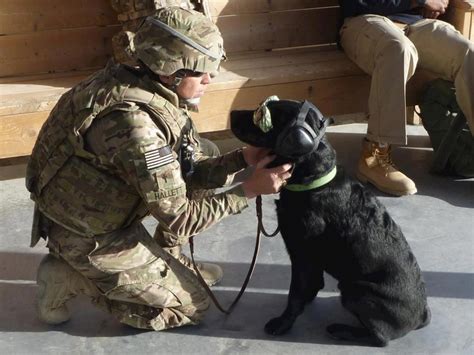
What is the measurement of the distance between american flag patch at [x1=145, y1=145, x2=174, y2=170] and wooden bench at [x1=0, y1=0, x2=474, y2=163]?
5.68 ft

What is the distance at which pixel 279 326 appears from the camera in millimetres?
3166

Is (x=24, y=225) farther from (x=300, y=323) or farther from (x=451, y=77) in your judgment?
(x=451, y=77)

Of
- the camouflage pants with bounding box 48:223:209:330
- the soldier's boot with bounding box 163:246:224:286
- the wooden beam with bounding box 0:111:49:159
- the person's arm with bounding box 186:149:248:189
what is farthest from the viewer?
the wooden beam with bounding box 0:111:49:159

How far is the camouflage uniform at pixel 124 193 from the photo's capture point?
273 cm

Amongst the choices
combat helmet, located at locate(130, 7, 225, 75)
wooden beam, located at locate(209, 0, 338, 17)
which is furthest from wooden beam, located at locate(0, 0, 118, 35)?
combat helmet, located at locate(130, 7, 225, 75)

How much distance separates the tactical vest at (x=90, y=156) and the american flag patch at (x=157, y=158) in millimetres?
138

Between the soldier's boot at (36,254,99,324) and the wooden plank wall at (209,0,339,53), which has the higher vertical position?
the wooden plank wall at (209,0,339,53)

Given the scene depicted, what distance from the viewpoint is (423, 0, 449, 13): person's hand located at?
4.82 metres

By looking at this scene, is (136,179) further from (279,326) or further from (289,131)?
(279,326)

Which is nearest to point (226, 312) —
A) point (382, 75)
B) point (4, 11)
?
point (382, 75)

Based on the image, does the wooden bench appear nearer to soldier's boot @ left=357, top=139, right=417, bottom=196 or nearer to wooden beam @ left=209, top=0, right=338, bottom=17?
wooden beam @ left=209, top=0, right=338, bottom=17

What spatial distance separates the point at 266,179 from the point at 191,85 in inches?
18.4

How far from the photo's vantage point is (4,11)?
4.67m

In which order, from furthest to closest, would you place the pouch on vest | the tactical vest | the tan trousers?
the pouch on vest → the tan trousers → the tactical vest
